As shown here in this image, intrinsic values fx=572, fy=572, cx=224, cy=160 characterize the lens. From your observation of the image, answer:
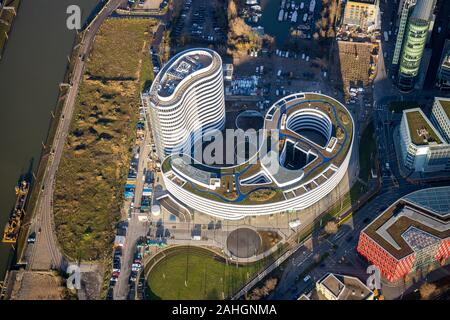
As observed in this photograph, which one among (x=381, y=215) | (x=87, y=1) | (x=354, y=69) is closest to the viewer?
(x=381, y=215)

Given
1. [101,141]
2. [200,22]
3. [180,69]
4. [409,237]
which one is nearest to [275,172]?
[409,237]

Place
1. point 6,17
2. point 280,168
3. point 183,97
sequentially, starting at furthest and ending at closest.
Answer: point 6,17
point 280,168
point 183,97

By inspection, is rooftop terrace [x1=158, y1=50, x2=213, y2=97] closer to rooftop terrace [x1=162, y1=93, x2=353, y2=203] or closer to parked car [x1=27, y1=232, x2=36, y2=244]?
rooftop terrace [x1=162, y1=93, x2=353, y2=203]

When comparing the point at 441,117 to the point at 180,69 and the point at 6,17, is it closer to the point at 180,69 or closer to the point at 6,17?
the point at 180,69

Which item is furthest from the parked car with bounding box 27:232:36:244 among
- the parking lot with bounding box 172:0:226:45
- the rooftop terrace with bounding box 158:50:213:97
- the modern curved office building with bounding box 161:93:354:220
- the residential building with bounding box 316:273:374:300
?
the parking lot with bounding box 172:0:226:45

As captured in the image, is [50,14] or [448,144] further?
[50,14]

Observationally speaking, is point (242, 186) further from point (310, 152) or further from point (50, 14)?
point (50, 14)

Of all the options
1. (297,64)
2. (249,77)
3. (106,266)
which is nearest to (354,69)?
(297,64)
